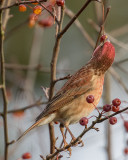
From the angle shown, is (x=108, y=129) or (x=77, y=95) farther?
(x=108, y=129)

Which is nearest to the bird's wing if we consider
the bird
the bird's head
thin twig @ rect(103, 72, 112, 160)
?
the bird

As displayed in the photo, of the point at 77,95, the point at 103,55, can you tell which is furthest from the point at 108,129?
the point at 103,55

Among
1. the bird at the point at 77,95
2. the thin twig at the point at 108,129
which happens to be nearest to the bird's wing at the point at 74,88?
the bird at the point at 77,95

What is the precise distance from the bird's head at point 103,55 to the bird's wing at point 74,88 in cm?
14

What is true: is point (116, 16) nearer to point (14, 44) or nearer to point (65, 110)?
point (14, 44)

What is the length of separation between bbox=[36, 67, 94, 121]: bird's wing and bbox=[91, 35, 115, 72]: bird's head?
0.47ft

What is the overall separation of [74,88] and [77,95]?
88 mm

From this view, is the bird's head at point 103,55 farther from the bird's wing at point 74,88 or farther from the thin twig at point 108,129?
the thin twig at point 108,129

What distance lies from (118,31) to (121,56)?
39 centimetres

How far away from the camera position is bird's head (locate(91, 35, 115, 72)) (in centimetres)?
371

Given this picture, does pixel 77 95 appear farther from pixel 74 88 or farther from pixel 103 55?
pixel 103 55

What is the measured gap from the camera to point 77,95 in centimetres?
414

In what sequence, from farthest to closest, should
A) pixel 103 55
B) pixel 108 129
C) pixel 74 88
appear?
pixel 108 129
pixel 74 88
pixel 103 55

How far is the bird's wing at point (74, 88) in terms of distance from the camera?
13.3 ft
